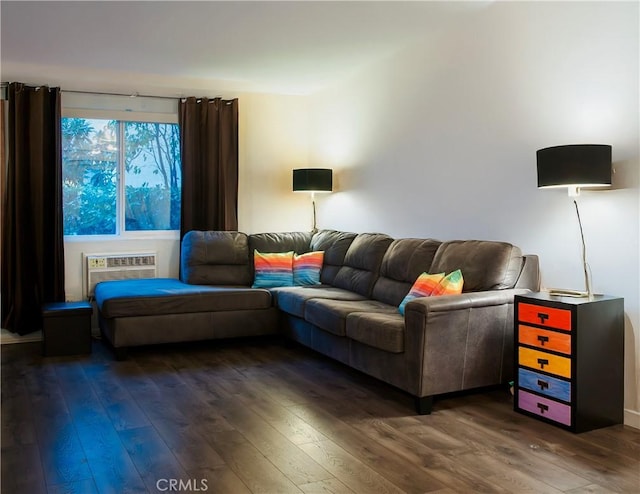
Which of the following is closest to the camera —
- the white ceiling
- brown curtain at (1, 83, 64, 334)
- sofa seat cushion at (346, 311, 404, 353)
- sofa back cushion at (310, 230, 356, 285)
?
sofa seat cushion at (346, 311, 404, 353)

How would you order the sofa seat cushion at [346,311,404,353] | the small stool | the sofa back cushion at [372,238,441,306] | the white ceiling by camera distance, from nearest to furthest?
the sofa seat cushion at [346,311,404,353] < the white ceiling < the sofa back cushion at [372,238,441,306] < the small stool

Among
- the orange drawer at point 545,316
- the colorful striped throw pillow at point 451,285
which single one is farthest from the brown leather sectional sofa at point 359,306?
the orange drawer at point 545,316

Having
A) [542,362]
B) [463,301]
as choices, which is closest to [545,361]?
[542,362]

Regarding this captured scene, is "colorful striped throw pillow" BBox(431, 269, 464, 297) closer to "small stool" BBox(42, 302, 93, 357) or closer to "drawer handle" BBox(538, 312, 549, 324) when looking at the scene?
"drawer handle" BBox(538, 312, 549, 324)

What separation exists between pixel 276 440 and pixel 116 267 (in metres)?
3.31

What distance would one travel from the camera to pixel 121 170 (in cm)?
579

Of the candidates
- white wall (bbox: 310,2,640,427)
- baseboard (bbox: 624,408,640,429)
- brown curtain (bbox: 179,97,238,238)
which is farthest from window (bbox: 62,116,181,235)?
baseboard (bbox: 624,408,640,429)

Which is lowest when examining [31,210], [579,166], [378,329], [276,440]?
[276,440]

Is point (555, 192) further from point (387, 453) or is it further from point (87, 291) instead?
point (87, 291)

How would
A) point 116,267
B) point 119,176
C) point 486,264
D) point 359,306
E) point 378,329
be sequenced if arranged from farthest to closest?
point 119,176, point 116,267, point 359,306, point 486,264, point 378,329

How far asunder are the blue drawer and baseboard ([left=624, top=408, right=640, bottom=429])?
0.38 metres

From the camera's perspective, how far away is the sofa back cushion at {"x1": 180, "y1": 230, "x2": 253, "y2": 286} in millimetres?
5461

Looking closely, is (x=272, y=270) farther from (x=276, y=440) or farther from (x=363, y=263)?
(x=276, y=440)

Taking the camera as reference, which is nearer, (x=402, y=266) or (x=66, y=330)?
(x=402, y=266)
